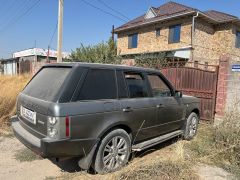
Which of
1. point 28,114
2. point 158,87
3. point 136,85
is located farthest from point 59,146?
point 158,87

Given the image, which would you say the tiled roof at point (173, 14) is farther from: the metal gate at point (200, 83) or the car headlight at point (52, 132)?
the car headlight at point (52, 132)

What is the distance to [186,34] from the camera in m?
A: 21.2

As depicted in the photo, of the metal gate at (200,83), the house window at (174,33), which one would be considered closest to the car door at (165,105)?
the metal gate at (200,83)

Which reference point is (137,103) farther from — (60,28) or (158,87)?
(60,28)

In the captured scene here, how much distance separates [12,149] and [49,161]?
3.68 feet

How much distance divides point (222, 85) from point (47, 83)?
18.2 ft

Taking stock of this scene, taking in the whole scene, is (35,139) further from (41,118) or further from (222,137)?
(222,137)

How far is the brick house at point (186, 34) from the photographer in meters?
21.0

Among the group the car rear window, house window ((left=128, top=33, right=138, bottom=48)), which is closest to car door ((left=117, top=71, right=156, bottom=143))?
the car rear window

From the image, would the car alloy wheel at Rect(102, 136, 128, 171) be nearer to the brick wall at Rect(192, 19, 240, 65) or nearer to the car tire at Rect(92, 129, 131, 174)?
the car tire at Rect(92, 129, 131, 174)

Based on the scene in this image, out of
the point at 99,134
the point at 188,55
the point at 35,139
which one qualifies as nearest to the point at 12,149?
the point at 35,139


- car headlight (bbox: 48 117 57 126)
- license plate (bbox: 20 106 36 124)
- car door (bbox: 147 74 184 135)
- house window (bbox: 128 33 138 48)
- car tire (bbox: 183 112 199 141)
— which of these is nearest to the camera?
car headlight (bbox: 48 117 57 126)

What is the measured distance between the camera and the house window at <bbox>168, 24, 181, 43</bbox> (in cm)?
2207

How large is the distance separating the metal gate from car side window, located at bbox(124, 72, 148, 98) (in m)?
3.87
